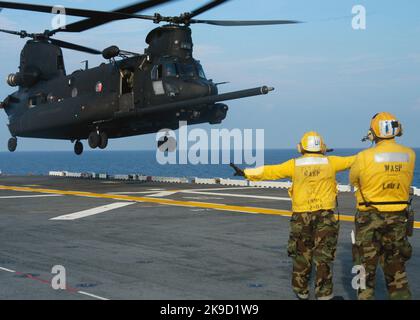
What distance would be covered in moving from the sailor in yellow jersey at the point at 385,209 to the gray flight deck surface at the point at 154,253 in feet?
3.38

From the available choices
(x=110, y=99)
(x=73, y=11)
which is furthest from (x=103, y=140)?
(x=73, y=11)

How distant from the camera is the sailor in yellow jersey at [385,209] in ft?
20.2

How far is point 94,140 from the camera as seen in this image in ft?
83.7

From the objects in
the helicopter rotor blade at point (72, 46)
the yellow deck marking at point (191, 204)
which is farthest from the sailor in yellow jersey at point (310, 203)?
the helicopter rotor blade at point (72, 46)

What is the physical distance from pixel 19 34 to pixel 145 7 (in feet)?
37.9

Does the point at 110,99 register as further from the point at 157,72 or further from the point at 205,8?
the point at 205,8

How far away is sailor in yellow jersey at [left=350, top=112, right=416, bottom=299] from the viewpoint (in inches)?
243

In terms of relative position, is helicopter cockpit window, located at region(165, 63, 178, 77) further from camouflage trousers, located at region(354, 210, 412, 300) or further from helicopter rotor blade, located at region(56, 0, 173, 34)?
camouflage trousers, located at region(354, 210, 412, 300)

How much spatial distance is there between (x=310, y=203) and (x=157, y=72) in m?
16.9

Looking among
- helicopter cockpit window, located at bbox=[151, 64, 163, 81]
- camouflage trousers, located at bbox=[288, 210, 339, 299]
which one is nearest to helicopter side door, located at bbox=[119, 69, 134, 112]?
helicopter cockpit window, located at bbox=[151, 64, 163, 81]

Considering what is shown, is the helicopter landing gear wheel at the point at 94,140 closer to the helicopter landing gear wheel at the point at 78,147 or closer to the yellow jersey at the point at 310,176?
the helicopter landing gear wheel at the point at 78,147

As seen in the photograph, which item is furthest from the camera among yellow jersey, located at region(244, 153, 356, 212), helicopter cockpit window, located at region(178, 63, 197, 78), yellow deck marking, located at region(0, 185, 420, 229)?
helicopter cockpit window, located at region(178, 63, 197, 78)
